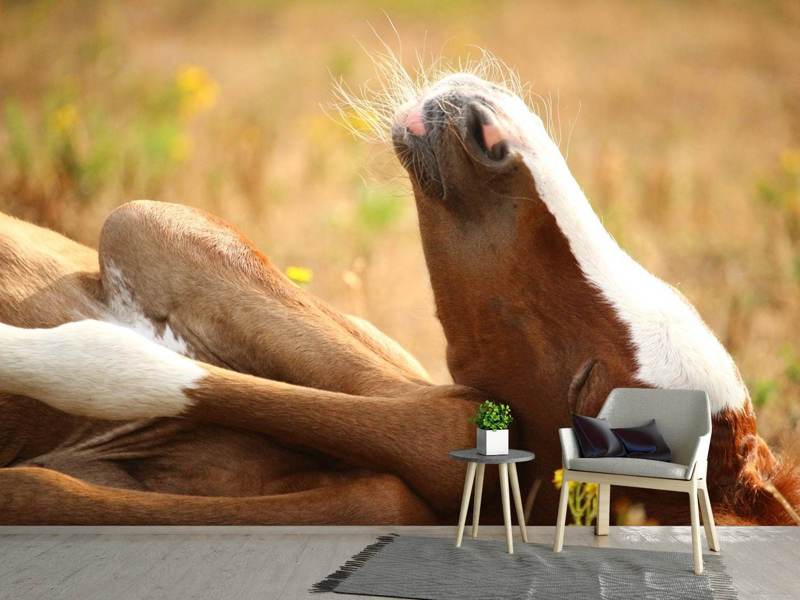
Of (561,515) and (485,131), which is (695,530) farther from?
(485,131)

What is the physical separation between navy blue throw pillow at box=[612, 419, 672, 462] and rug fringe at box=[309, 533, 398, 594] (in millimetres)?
476

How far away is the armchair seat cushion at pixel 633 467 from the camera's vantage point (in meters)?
2.04

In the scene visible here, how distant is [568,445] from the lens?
6.73ft

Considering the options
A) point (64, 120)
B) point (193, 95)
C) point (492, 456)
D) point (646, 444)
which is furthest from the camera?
point (193, 95)

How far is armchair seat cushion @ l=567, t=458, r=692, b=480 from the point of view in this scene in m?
2.04

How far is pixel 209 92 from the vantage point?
5.57 m

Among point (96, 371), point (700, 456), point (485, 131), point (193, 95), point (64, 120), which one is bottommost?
point (700, 456)

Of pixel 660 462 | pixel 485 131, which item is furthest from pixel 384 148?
pixel 660 462

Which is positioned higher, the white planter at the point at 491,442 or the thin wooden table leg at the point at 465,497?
the white planter at the point at 491,442

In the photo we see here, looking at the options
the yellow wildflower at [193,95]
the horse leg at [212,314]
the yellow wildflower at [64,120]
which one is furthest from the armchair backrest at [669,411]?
the yellow wildflower at [193,95]

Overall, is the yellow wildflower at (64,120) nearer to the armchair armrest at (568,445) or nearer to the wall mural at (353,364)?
the wall mural at (353,364)

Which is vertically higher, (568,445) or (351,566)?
(568,445)

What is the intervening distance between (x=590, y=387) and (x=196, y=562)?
0.76 metres

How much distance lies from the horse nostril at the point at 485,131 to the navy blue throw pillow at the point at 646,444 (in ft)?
1.87
